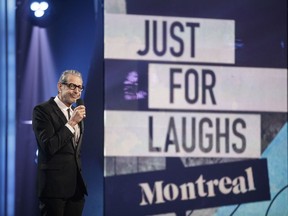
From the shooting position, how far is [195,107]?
4242 mm

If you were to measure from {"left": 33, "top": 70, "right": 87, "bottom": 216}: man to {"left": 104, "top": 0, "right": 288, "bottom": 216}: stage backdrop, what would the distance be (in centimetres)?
66

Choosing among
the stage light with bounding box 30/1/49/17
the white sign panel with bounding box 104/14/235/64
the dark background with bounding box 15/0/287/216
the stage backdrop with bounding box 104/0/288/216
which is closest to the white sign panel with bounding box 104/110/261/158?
the stage backdrop with bounding box 104/0/288/216

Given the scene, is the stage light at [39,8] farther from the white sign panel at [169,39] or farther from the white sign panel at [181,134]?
the white sign panel at [181,134]

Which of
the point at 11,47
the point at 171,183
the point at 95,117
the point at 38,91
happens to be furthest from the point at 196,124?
the point at 11,47

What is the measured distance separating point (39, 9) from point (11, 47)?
0.34m

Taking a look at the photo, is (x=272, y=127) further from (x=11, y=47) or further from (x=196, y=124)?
(x=11, y=47)

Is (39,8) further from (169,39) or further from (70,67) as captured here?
(169,39)

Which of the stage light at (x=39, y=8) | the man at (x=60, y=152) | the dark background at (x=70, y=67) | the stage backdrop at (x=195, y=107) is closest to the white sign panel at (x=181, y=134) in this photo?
the stage backdrop at (x=195, y=107)

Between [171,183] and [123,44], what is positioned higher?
[123,44]

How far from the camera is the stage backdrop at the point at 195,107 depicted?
13.4ft

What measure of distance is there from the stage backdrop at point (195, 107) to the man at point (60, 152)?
0.66 metres

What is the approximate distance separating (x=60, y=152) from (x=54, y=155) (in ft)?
0.14

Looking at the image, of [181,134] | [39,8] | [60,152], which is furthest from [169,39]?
[60,152]

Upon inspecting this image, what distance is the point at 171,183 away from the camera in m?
4.18
